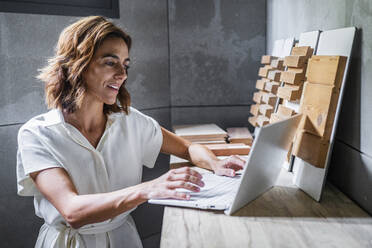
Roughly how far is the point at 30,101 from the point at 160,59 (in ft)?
3.36

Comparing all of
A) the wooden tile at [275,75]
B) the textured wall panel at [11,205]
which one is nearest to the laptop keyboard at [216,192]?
the wooden tile at [275,75]

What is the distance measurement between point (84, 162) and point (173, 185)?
528mm

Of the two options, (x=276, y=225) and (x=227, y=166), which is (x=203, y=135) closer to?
(x=227, y=166)

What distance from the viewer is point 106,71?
1.66 meters

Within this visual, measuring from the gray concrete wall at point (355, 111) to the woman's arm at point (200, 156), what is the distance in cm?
43

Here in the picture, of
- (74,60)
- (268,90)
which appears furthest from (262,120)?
(74,60)

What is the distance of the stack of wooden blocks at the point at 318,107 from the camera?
4.45 ft

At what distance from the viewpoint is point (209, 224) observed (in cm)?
120

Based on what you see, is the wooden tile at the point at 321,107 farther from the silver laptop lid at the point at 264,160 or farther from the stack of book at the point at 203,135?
the stack of book at the point at 203,135

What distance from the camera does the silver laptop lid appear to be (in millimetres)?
1150

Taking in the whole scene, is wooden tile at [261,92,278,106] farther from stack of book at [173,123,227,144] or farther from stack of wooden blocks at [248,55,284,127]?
stack of book at [173,123,227,144]

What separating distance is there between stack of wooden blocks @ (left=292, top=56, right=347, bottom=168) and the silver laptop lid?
0.09 m

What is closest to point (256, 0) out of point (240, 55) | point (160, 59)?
point (240, 55)

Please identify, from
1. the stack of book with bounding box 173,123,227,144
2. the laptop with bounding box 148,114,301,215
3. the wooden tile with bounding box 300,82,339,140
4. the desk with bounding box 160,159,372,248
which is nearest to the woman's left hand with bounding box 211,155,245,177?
the laptop with bounding box 148,114,301,215
